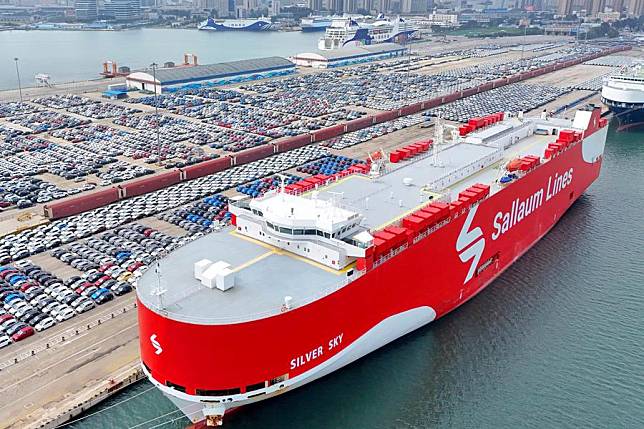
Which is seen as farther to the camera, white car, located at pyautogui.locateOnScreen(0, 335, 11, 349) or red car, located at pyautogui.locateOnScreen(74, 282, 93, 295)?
red car, located at pyautogui.locateOnScreen(74, 282, 93, 295)

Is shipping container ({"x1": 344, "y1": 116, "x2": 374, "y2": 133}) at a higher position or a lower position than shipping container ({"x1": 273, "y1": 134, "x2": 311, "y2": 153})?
higher

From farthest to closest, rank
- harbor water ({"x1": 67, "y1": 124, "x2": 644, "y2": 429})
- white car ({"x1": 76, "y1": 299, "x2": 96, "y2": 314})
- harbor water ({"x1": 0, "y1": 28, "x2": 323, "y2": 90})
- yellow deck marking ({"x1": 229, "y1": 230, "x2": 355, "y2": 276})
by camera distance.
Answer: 1. harbor water ({"x1": 0, "y1": 28, "x2": 323, "y2": 90})
2. white car ({"x1": 76, "y1": 299, "x2": 96, "y2": 314})
3. harbor water ({"x1": 67, "y1": 124, "x2": 644, "y2": 429})
4. yellow deck marking ({"x1": 229, "y1": 230, "x2": 355, "y2": 276})

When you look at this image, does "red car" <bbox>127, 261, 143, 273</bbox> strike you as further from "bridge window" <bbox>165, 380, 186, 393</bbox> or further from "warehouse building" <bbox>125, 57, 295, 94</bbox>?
"warehouse building" <bbox>125, 57, 295, 94</bbox>

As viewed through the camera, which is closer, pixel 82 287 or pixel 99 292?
pixel 99 292

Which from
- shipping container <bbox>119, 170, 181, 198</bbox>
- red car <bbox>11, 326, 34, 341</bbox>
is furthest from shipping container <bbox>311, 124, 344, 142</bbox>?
red car <bbox>11, 326, 34, 341</bbox>

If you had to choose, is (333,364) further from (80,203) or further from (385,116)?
(385,116)

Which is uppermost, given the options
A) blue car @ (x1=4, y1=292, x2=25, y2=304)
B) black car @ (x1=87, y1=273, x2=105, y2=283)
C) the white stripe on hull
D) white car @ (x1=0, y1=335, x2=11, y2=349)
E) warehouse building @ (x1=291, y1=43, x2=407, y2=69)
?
warehouse building @ (x1=291, y1=43, x2=407, y2=69)

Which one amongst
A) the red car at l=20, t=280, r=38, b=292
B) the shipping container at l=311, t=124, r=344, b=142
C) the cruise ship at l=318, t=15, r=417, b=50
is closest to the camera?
the red car at l=20, t=280, r=38, b=292

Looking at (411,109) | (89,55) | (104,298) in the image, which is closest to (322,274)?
(104,298)
